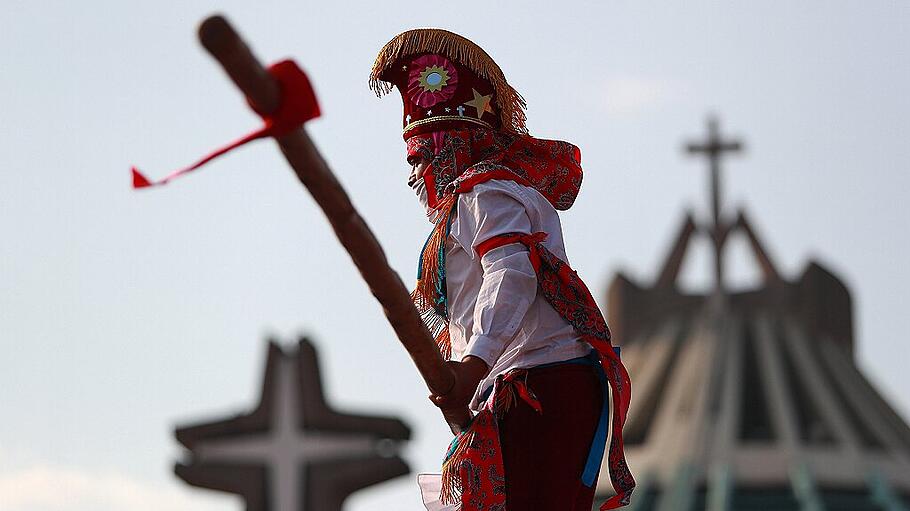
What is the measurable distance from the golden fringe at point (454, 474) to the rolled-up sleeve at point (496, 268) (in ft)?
0.81

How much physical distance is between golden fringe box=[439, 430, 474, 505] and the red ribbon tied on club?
1.20 metres

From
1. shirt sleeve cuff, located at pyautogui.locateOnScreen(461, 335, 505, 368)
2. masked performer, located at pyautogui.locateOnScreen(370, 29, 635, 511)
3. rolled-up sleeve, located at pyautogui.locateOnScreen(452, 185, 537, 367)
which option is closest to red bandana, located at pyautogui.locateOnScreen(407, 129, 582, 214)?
masked performer, located at pyautogui.locateOnScreen(370, 29, 635, 511)

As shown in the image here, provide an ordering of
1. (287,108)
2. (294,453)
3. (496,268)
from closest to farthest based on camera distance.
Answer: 1. (287,108)
2. (496,268)
3. (294,453)

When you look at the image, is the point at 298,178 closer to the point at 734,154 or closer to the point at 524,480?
the point at 524,480

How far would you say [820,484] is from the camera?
31.8 meters

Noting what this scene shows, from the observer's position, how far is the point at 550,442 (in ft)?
16.6

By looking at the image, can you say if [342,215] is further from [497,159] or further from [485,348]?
[497,159]

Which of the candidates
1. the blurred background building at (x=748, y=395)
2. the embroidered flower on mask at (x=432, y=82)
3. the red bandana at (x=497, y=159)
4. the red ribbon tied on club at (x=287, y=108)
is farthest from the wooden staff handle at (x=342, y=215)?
the blurred background building at (x=748, y=395)

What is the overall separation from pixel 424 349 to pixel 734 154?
3085cm

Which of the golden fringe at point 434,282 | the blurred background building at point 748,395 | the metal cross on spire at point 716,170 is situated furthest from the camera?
the metal cross on spire at point 716,170

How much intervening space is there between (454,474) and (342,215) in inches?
35.5

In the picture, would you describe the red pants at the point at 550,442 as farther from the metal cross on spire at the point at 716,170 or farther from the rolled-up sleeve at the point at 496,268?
the metal cross on spire at the point at 716,170

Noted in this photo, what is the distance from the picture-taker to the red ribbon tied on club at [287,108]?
413 centimetres

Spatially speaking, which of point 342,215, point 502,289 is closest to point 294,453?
point 502,289
